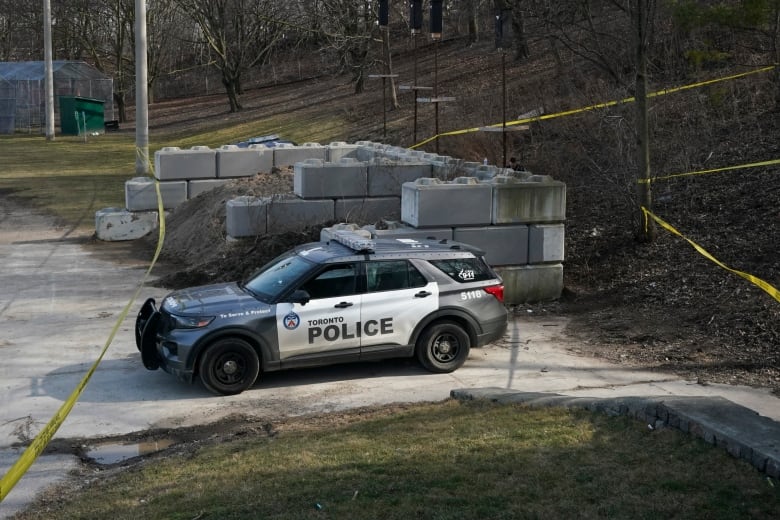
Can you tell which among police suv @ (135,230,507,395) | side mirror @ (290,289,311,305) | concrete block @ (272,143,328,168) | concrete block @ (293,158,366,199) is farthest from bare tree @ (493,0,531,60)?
side mirror @ (290,289,311,305)

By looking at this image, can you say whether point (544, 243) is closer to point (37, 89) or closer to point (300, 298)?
point (300, 298)

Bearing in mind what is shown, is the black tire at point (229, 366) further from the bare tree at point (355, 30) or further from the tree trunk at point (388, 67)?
the bare tree at point (355, 30)

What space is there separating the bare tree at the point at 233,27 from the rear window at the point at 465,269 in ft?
135

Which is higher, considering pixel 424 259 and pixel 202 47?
pixel 202 47

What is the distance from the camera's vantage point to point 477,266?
11.8m

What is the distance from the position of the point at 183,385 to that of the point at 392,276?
2646mm

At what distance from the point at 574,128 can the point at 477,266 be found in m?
11.7

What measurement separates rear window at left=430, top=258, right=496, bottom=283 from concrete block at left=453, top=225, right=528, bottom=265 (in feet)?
9.05

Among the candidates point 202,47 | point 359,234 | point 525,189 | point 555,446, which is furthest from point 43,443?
point 202,47

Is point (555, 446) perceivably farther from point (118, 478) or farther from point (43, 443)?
point (43, 443)

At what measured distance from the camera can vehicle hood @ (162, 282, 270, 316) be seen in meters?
10.6

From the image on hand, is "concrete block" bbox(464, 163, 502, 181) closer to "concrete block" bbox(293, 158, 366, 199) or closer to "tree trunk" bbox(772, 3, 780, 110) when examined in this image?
"concrete block" bbox(293, 158, 366, 199)

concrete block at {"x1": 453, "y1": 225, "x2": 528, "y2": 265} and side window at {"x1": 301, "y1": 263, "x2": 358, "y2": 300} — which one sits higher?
concrete block at {"x1": 453, "y1": 225, "x2": 528, "y2": 265}

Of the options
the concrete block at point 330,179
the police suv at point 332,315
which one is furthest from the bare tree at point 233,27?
the police suv at point 332,315
